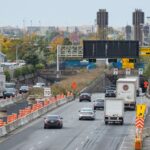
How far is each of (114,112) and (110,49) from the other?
1483cm

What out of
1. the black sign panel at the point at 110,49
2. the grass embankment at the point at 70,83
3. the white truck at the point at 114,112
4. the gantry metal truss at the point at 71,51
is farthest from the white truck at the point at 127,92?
the grass embankment at the point at 70,83

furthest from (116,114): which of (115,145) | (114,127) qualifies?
(115,145)

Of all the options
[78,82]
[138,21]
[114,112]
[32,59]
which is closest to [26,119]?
[114,112]

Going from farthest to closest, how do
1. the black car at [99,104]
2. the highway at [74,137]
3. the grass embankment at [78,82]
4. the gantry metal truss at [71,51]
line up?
the grass embankment at [78,82], the gantry metal truss at [71,51], the black car at [99,104], the highway at [74,137]

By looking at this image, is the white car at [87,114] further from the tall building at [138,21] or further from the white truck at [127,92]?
the tall building at [138,21]

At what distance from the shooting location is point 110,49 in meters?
80.8

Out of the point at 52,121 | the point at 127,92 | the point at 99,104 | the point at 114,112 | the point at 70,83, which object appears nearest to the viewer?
the point at 52,121

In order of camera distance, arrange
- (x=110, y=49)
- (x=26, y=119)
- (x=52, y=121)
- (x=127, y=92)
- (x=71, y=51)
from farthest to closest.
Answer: (x=71, y=51), (x=127, y=92), (x=110, y=49), (x=26, y=119), (x=52, y=121)

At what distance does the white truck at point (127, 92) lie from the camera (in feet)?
280

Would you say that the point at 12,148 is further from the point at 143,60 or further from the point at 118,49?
the point at 143,60

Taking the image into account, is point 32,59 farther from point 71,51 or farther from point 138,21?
point 71,51

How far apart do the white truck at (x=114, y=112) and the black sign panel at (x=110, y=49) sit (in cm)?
1247

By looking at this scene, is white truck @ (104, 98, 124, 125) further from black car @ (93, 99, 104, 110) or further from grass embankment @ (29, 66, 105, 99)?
grass embankment @ (29, 66, 105, 99)

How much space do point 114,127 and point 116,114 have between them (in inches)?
105
